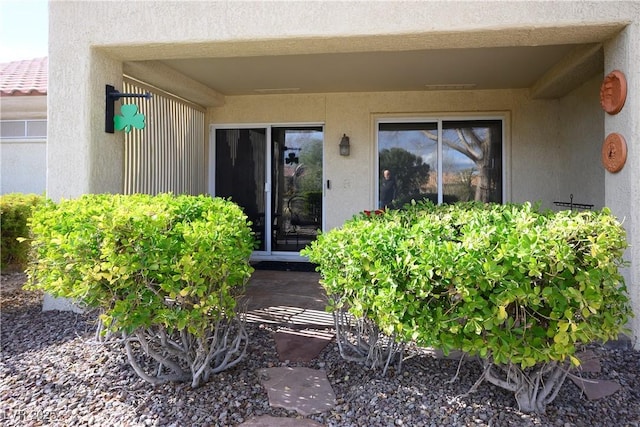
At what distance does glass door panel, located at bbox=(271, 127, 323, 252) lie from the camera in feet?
25.8

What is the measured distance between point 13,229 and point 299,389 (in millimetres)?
4984

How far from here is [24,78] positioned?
30.5 feet

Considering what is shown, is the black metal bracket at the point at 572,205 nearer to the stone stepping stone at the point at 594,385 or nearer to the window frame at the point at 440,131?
the window frame at the point at 440,131

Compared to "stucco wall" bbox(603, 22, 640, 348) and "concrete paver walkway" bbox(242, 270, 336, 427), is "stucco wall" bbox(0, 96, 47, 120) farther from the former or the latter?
"stucco wall" bbox(603, 22, 640, 348)

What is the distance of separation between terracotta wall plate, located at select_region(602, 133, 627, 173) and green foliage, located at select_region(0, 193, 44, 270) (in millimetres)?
6387

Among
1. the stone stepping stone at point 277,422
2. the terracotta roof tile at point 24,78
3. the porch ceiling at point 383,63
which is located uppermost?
the terracotta roof tile at point 24,78

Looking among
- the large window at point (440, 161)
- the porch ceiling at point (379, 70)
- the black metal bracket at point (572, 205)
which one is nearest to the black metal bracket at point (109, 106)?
the porch ceiling at point (379, 70)

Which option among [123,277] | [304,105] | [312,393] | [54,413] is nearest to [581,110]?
[304,105]

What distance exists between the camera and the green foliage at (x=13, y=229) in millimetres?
5828

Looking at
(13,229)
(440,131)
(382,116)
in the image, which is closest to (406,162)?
(440,131)

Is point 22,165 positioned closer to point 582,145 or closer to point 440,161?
point 440,161

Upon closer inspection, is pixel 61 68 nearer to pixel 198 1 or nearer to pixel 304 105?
pixel 198 1

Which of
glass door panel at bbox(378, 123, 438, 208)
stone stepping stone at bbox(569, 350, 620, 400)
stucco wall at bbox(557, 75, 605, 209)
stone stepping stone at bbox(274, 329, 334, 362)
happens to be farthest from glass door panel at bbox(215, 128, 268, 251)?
stone stepping stone at bbox(569, 350, 620, 400)

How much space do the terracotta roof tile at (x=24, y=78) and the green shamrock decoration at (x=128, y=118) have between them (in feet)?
14.7
